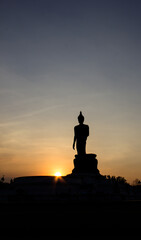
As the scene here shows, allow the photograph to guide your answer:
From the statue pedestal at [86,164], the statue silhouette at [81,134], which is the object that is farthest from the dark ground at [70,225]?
the statue silhouette at [81,134]

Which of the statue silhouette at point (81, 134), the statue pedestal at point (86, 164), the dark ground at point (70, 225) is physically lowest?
the dark ground at point (70, 225)

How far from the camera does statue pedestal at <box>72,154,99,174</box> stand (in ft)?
61.2

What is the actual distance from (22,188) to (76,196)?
3649 mm

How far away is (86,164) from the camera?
18.9 m

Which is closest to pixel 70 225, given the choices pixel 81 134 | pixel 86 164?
pixel 86 164

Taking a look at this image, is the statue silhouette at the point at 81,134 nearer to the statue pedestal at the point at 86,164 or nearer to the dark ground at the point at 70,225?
the statue pedestal at the point at 86,164

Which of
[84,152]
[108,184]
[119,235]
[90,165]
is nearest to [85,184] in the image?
[108,184]

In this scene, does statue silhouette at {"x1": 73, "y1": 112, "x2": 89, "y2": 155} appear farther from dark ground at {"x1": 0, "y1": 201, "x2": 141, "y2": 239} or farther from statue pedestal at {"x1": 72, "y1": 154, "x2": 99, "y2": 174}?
dark ground at {"x1": 0, "y1": 201, "x2": 141, "y2": 239}

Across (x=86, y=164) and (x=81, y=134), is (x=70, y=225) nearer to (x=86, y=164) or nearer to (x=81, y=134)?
(x=86, y=164)

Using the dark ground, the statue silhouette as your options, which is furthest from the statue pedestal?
the dark ground

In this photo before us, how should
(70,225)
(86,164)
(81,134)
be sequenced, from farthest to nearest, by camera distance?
(81,134)
(86,164)
(70,225)

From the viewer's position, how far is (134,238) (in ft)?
8.09

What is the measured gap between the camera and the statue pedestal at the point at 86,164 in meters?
18.6

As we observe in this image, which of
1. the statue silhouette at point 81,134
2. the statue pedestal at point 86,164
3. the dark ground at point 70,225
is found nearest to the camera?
the dark ground at point 70,225
